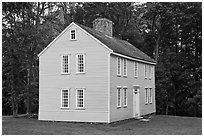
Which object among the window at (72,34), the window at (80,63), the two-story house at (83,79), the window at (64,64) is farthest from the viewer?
the window at (64,64)

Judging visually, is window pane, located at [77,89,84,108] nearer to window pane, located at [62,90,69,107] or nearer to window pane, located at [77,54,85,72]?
window pane, located at [62,90,69,107]

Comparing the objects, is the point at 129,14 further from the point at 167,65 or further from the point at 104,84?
the point at 104,84

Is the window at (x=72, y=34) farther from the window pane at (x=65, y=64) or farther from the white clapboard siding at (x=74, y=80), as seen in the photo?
the window pane at (x=65, y=64)

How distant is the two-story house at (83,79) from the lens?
83.0 ft

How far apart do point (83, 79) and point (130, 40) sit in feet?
67.7

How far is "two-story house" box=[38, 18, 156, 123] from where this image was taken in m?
25.3

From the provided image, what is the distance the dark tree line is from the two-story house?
20.7ft

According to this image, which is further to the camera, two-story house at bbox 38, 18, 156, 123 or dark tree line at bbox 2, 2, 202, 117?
dark tree line at bbox 2, 2, 202, 117

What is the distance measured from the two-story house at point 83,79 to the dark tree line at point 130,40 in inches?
249

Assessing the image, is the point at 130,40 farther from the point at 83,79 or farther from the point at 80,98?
the point at 80,98

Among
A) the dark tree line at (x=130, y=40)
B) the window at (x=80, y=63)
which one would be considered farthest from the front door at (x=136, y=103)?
the dark tree line at (x=130, y=40)

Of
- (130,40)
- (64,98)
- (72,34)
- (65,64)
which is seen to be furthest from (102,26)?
(130,40)

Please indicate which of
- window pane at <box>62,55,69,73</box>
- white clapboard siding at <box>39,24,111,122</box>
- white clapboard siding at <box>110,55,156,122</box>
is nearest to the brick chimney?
white clapboard siding at <box>110,55,156,122</box>

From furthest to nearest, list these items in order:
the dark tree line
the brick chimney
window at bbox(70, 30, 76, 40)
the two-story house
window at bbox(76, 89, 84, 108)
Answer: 1. the dark tree line
2. the brick chimney
3. window at bbox(70, 30, 76, 40)
4. window at bbox(76, 89, 84, 108)
5. the two-story house
